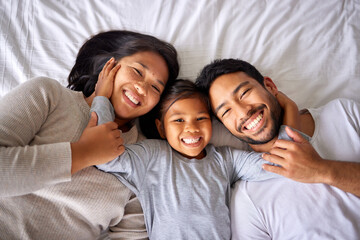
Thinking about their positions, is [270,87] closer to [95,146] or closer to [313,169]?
[313,169]

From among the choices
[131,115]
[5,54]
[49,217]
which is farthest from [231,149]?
[5,54]

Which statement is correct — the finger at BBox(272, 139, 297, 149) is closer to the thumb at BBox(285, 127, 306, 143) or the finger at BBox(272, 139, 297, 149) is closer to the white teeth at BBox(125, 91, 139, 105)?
the thumb at BBox(285, 127, 306, 143)

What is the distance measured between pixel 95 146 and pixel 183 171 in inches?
19.2

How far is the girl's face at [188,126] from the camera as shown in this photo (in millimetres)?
1316

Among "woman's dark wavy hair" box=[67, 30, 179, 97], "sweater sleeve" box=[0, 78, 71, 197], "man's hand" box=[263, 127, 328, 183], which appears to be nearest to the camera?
"sweater sleeve" box=[0, 78, 71, 197]

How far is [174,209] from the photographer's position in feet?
4.07

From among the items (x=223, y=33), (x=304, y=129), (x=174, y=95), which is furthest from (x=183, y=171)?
(x=223, y=33)

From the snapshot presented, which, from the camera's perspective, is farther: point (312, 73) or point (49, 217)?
point (312, 73)

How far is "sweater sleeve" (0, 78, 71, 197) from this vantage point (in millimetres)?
919

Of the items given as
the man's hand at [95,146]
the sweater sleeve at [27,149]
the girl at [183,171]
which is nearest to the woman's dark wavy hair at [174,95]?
the girl at [183,171]

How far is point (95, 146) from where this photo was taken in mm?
1083

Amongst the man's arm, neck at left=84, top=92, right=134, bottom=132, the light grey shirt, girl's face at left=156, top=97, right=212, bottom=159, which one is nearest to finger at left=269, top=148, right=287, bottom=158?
the man's arm

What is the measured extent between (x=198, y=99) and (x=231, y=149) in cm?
37

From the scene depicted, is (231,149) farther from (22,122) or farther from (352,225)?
(22,122)
